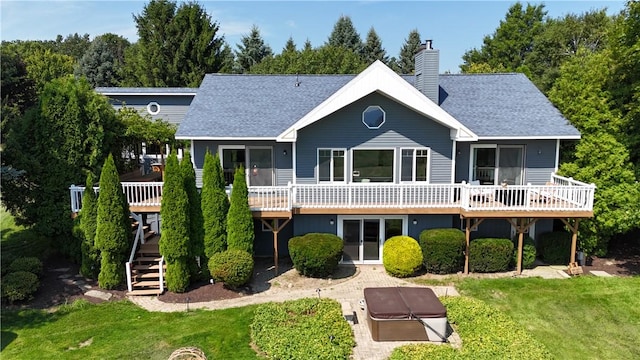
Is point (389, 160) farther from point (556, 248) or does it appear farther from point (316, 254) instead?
point (556, 248)

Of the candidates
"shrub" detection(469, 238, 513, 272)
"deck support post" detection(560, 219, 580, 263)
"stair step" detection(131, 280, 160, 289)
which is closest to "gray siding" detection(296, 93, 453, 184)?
"shrub" detection(469, 238, 513, 272)

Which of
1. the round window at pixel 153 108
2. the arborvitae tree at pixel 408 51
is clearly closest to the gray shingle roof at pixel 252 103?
the round window at pixel 153 108

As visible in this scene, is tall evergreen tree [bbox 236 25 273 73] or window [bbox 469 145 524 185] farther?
tall evergreen tree [bbox 236 25 273 73]

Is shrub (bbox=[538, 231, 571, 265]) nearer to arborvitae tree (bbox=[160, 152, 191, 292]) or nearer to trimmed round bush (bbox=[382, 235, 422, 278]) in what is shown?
trimmed round bush (bbox=[382, 235, 422, 278])

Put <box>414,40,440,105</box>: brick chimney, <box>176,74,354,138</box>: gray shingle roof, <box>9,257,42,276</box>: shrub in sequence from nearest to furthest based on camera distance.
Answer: <box>9,257,42,276</box>: shrub → <box>176,74,354,138</box>: gray shingle roof → <box>414,40,440,105</box>: brick chimney

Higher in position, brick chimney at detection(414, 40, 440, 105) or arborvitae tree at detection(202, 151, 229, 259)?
brick chimney at detection(414, 40, 440, 105)

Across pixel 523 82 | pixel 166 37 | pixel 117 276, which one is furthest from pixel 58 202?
pixel 166 37

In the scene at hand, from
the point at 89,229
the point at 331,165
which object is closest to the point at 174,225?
the point at 89,229
